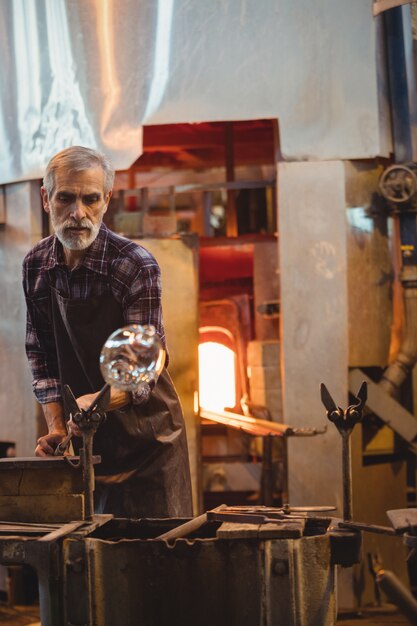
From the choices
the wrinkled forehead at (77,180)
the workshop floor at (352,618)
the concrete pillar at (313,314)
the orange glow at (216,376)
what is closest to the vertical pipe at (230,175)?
the orange glow at (216,376)

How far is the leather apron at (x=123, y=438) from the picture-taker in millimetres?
4008

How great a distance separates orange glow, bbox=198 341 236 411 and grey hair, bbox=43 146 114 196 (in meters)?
3.90

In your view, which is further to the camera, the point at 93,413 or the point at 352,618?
the point at 352,618

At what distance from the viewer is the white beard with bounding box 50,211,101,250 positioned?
3881mm

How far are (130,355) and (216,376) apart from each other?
16.3ft

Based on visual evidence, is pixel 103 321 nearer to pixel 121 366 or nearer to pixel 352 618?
pixel 121 366

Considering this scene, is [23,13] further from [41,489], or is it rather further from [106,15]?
[41,489]

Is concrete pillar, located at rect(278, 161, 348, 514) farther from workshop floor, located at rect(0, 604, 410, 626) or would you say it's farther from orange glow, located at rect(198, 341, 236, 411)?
orange glow, located at rect(198, 341, 236, 411)

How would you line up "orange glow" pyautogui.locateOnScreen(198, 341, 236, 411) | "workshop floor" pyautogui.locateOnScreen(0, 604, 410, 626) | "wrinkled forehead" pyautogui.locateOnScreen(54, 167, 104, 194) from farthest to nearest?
"orange glow" pyautogui.locateOnScreen(198, 341, 236, 411), "workshop floor" pyautogui.locateOnScreen(0, 604, 410, 626), "wrinkled forehead" pyautogui.locateOnScreen(54, 167, 104, 194)

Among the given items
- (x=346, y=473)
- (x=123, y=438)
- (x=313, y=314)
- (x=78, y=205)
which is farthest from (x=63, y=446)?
(x=313, y=314)

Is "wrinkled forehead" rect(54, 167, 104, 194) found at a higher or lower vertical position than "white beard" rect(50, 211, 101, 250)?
higher

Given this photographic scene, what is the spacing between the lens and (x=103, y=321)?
4.04 meters

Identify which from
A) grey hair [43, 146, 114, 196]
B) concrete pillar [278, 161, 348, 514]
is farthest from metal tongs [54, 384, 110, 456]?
concrete pillar [278, 161, 348, 514]

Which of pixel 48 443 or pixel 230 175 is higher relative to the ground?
pixel 230 175
